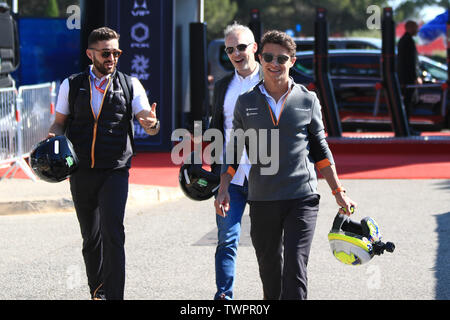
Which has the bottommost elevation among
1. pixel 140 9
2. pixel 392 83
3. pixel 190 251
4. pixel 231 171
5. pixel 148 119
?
pixel 190 251

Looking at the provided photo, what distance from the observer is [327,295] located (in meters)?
6.85

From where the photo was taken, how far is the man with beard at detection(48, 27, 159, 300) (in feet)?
20.4

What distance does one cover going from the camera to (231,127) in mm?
6168

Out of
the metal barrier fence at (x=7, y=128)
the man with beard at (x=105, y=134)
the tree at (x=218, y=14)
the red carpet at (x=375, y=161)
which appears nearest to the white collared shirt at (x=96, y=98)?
the man with beard at (x=105, y=134)

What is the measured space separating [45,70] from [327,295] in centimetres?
1242

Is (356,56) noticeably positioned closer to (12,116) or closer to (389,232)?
(12,116)

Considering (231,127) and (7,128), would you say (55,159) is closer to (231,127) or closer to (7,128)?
(231,127)

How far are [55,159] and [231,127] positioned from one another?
1166 millimetres

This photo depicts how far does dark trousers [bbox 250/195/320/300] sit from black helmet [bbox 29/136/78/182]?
4.27ft


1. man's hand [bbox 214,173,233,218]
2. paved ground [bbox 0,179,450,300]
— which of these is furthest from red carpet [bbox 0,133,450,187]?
man's hand [bbox 214,173,233,218]

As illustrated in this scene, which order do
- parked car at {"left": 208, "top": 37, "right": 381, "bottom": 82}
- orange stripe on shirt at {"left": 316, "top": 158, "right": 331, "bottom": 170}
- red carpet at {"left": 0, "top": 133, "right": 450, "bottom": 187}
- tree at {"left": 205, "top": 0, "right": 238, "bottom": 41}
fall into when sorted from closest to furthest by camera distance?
orange stripe on shirt at {"left": 316, "top": 158, "right": 331, "bottom": 170}
red carpet at {"left": 0, "top": 133, "right": 450, "bottom": 187}
parked car at {"left": 208, "top": 37, "right": 381, "bottom": 82}
tree at {"left": 205, "top": 0, "right": 238, "bottom": 41}

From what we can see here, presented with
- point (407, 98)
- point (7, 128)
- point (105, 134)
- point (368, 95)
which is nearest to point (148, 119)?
point (105, 134)

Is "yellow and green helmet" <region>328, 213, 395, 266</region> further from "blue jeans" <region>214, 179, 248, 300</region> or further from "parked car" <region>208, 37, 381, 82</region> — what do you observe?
"parked car" <region>208, 37, 381, 82</region>
